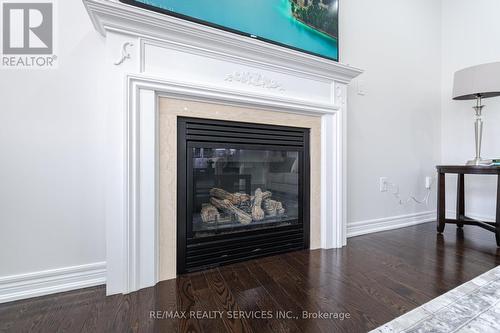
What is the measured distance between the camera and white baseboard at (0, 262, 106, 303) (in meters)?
0.99

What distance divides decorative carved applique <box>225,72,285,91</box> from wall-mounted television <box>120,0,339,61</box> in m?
0.24

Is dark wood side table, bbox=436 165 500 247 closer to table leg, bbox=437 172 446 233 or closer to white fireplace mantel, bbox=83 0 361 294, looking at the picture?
table leg, bbox=437 172 446 233

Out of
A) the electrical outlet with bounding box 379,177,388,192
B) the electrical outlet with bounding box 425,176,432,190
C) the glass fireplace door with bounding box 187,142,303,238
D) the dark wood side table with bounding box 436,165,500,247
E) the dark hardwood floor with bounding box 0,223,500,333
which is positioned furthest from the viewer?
the electrical outlet with bounding box 425,176,432,190

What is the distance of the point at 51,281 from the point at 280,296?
1.10 meters

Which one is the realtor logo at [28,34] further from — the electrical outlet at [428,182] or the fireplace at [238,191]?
the electrical outlet at [428,182]

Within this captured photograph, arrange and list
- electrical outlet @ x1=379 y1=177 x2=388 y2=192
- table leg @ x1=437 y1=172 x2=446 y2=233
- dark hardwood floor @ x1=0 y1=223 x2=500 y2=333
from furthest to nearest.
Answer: electrical outlet @ x1=379 y1=177 x2=388 y2=192
table leg @ x1=437 y1=172 x2=446 y2=233
dark hardwood floor @ x1=0 y1=223 x2=500 y2=333

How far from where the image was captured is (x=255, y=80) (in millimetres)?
1351

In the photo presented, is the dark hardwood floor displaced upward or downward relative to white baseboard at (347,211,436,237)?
downward

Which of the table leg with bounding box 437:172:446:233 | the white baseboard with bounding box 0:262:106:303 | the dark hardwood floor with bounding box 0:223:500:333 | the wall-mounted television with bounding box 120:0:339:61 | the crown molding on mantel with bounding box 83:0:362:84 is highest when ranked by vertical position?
the wall-mounted television with bounding box 120:0:339:61

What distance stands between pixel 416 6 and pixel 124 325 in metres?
3.48

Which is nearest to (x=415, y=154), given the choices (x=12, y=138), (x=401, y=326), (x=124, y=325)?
(x=401, y=326)

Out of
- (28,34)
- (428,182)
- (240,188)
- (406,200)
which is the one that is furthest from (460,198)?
(28,34)

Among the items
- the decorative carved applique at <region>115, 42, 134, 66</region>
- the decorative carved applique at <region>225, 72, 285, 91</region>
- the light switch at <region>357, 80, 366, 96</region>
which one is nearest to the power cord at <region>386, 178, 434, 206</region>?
the light switch at <region>357, 80, 366, 96</region>

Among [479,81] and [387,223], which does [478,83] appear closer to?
[479,81]
